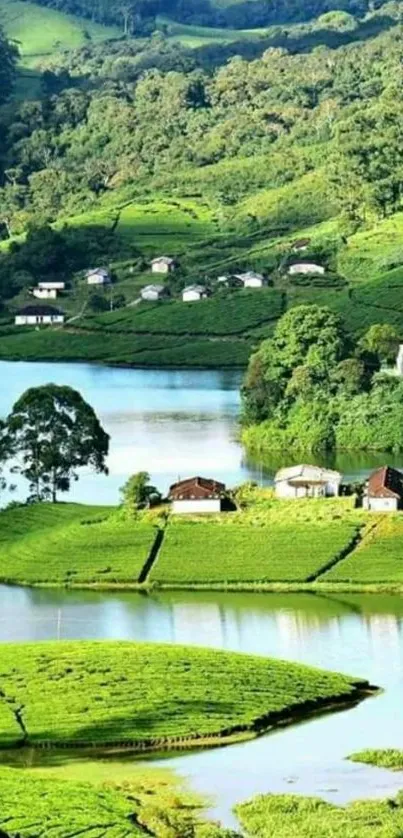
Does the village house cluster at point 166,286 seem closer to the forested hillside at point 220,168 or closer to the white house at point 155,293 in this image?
the white house at point 155,293

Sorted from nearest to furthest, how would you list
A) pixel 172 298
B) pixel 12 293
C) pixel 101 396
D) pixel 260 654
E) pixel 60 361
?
pixel 260 654 < pixel 101 396 < pixel 60 361 < pixel 172 298 < pixel 12 293

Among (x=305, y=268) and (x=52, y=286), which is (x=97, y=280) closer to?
(x=52, y=286)

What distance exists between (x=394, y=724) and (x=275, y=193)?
95.1 meters

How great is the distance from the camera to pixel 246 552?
60531 mm

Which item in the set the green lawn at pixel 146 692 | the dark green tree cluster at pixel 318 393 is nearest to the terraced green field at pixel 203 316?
the dark green tree cluster at pixel 318 393

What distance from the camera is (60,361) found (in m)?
115

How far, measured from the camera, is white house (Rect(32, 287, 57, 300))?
132 meters

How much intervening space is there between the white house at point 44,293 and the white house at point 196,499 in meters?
67.4

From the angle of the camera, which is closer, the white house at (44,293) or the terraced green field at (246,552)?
the terraced green field at (246,552)

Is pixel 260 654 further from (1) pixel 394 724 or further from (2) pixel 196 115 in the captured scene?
(2) pixel 196 115

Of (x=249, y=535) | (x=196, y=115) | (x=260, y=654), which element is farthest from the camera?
(x=196, y=115)

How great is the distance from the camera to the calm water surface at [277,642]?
4084cm

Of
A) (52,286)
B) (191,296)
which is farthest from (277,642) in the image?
(52,286)

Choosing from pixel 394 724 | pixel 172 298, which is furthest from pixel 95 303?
pixel 394 724
